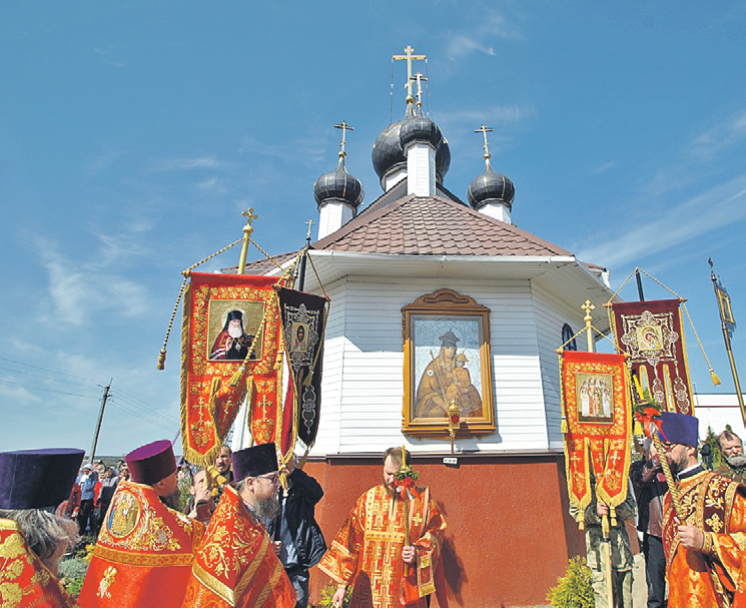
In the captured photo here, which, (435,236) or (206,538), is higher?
(435,236)

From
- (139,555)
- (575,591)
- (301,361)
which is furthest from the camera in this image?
(575,591)

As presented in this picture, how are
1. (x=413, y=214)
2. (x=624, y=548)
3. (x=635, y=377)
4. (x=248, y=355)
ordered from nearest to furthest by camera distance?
(x=248, y=355)
(x=624, y=548)
(x=635, y=377)
(x=413, y=214)

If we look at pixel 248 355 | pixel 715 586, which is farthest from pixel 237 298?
pixel 715 586

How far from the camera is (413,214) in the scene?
31.6 ft

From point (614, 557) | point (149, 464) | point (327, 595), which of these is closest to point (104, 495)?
point (327, 595)

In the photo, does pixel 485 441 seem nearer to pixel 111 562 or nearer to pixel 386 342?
pixel 386 342

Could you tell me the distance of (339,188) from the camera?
1576cm

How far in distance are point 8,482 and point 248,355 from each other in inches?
116

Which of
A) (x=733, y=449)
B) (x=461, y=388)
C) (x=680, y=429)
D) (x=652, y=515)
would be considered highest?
(x=461, y=388)

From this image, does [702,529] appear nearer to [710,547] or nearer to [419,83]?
[710,547]

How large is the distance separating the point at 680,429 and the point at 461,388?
3655mm

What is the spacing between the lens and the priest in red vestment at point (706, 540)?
11.0 ft

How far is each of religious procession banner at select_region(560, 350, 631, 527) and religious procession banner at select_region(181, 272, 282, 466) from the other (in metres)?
3.84

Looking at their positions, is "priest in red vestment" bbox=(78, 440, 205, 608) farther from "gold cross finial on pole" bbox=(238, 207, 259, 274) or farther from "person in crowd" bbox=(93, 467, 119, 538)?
"person in crowd" bbox=(93, 467, 119, 538)
